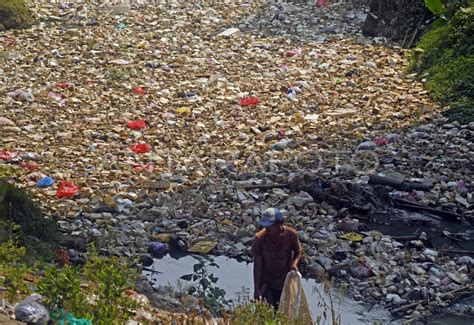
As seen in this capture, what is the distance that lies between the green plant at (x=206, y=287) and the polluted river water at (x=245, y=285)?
7cm

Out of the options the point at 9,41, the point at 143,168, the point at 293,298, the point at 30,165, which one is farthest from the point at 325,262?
the point at 9,41

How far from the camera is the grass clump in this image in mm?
10250

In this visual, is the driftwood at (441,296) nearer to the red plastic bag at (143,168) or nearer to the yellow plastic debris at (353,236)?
the yellow plastic debris at (353,236)

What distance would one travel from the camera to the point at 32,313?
4602 millimetres

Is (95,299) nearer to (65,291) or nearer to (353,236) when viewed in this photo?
(65,291)

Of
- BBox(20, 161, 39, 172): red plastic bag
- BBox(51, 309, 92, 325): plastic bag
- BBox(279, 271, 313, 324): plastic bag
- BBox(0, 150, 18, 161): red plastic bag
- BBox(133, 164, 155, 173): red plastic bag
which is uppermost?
BBox(51, 309, 92, 325): plastic bag

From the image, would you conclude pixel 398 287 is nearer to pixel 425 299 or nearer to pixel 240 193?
pixel 425 299

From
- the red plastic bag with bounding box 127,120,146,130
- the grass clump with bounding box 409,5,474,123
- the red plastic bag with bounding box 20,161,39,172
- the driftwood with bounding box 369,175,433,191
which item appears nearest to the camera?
the driftwood with bounding box 369,175,433,191

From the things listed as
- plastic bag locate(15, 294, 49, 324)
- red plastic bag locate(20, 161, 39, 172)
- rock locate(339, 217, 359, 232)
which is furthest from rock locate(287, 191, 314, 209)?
plastic bag locate(15, 294, 49, 324)

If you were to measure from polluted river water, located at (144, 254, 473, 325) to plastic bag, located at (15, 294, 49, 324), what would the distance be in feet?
6.49

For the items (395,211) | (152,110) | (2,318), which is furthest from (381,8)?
(2,318)

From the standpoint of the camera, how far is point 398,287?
6.86 metres

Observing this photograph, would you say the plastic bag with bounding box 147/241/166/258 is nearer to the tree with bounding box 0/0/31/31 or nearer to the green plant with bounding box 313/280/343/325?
the green plant with bounding box 313/280/343/325

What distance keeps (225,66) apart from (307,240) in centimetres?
507
